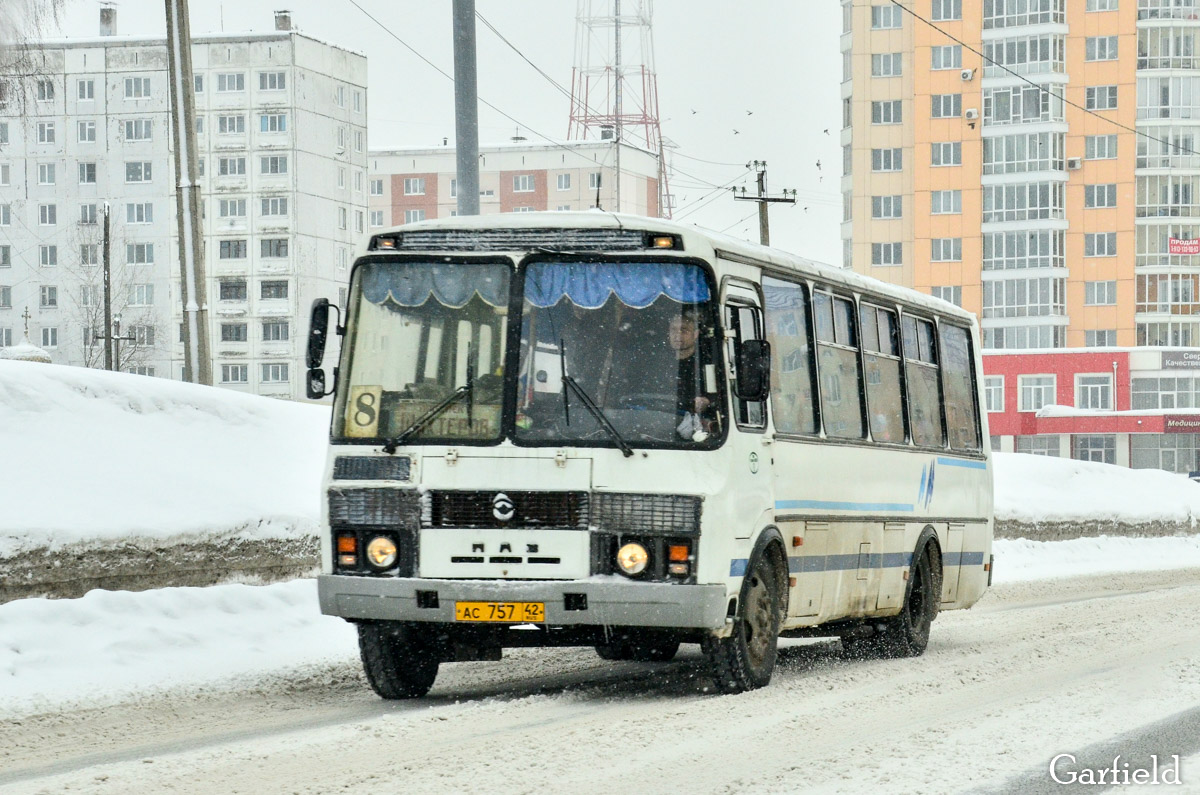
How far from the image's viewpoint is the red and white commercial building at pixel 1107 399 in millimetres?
92125

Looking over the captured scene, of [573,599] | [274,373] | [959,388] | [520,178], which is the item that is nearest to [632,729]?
[573,599]

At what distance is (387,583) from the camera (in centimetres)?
1077

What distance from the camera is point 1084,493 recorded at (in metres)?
36.9

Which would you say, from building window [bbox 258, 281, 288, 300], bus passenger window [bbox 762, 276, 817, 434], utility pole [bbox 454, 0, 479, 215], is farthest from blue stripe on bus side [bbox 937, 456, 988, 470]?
building window [bbox 258, 281, 288, 300]

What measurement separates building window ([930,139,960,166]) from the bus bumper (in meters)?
88.3

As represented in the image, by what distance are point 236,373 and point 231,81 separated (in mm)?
16925

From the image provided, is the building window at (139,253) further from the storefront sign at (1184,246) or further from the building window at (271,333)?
the storefront sign at (1184,246)

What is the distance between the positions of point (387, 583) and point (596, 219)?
7.82 feet

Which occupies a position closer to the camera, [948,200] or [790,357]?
[790,357]

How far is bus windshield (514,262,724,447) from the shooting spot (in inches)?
428

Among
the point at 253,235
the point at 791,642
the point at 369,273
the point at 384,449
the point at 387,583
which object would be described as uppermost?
the point at 253,235

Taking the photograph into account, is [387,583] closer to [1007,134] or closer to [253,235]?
[1007,134]

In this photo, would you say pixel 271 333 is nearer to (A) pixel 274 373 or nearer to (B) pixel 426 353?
(A) pixel 274 373

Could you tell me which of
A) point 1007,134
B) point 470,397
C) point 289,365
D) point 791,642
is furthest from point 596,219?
point 289,365
